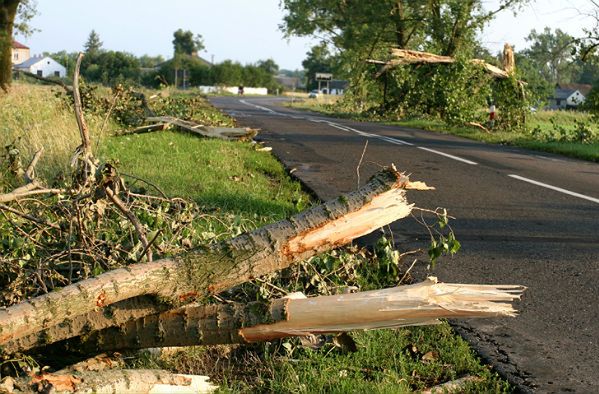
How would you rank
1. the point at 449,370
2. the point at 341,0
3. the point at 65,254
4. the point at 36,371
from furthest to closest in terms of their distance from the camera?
the point at 341,0
the point at 65,254
the point at 449,370
the point at 36,371

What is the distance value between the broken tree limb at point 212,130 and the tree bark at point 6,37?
19574 mm

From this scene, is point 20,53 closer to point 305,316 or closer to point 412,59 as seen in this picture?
point 412,59

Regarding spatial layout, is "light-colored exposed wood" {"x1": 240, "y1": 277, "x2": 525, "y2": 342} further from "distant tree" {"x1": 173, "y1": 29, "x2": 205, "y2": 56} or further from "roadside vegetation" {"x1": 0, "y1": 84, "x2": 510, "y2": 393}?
"distant tree" {"x1": 173, "y1": 29, "x2": 205, "y2": 56}

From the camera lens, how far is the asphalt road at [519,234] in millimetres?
4145

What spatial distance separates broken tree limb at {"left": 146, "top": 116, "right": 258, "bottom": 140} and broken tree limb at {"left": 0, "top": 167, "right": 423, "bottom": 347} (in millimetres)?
10995

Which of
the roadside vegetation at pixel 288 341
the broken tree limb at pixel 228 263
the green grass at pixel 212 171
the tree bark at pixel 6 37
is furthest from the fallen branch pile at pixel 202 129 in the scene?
the tree bark at pixel 6 37

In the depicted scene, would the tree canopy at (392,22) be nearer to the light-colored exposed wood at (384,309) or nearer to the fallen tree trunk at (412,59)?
the fallen tree trunk at (412,59)

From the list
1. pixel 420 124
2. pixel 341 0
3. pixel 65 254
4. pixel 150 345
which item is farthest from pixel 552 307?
pixel 341 0

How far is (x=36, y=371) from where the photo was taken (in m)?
3.21

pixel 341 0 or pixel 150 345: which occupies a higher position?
pixel 341 0

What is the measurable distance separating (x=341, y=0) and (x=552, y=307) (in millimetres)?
42315

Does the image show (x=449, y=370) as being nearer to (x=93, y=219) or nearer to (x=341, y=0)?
(x=93, y=219)

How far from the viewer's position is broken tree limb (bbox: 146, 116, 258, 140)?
49.8 feet

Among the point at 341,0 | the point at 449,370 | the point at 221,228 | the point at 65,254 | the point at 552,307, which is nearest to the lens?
the point at 449,370
